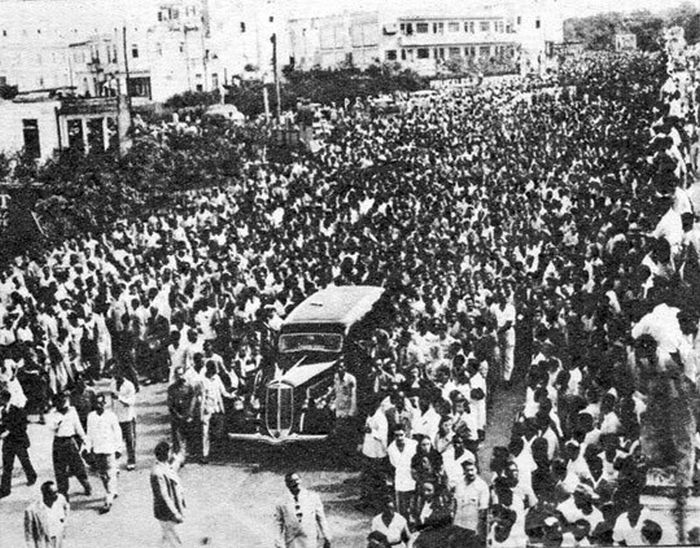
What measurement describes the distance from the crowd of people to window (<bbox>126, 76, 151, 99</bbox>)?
14.4 feet

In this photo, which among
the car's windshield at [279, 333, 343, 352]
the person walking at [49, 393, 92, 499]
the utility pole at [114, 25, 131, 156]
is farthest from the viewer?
the utility pole at [114, 25, 131, 156]

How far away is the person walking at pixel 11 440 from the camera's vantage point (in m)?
7.84

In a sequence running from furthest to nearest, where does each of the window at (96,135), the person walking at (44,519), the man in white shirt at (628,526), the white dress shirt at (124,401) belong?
the window at (96,135)
the white dress shirt at (124,401)
the person walking at (44,519)
the man in white shirt at (628,526)

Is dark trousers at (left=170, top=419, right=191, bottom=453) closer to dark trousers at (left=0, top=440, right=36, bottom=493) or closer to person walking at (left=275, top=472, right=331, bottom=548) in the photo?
dark trousers at (left=0, top=440, right=36, bottom=493)

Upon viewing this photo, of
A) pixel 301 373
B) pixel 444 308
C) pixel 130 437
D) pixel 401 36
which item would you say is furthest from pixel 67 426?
pixel 401 36

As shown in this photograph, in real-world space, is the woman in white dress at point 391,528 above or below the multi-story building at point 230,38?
below

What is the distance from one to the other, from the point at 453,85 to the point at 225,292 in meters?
17.1

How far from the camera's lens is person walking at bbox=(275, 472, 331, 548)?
6016 mm

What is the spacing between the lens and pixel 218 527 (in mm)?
7324

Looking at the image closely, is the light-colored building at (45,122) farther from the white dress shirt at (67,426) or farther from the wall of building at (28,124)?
the white dress shirt at (67,426)

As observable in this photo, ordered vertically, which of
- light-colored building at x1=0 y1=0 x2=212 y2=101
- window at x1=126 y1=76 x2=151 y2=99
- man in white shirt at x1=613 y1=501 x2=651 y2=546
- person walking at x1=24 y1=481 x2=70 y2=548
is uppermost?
light-colored building at x1=0 y1=0 x2=212 y2=101

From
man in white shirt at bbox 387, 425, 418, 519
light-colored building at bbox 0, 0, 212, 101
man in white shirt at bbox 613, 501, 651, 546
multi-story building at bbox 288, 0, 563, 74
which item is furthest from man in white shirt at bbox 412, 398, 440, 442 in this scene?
multi-story building at bbox 288, 0, 563, 74

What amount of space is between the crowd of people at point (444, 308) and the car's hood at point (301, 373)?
0.33m

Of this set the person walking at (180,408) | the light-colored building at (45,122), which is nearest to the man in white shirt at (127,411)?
the person walking at (180,408)
